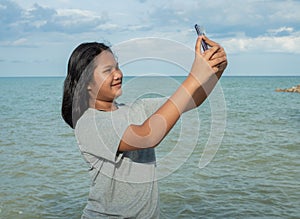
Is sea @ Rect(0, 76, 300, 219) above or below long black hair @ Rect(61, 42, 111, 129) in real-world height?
below

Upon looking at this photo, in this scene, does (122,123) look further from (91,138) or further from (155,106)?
(155,106)

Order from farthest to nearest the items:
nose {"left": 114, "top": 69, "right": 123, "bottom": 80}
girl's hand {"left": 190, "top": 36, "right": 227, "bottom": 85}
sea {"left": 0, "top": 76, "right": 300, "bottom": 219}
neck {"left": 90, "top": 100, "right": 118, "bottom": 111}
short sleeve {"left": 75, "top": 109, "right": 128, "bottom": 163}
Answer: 1. sea {"left": 0, "top": 76, "right": 300, "bottom": 219}
2. neck {"left": 90, "top": 100, "right": 118, "bottom": 111}
3. nose {"left": 114, "top": 69, "right": 123, "bottom": 80}
4. short sleeve {"left": 75, "top": 109, "right": 128, "bottom": 163}
5. girl's hand {"left": 190, "top": 36, "right": 227, "bottom": 85}

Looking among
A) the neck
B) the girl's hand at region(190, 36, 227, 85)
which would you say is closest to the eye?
the neck

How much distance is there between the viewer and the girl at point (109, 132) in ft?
5.92

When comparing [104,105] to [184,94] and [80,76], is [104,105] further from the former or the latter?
[184,94]

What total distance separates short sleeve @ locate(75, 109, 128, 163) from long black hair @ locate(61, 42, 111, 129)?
0.12 m

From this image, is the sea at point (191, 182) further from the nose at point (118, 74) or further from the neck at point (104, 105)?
the nose at point (118, 74)

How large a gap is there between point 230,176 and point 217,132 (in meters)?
6.28

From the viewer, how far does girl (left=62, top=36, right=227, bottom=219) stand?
181 cm

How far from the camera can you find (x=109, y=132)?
178 centimetres

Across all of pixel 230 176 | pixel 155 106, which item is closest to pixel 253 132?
pixel 230 176

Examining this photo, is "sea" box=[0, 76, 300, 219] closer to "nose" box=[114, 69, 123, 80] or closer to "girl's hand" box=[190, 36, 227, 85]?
"nose" box=[114, 69, 123, 80]

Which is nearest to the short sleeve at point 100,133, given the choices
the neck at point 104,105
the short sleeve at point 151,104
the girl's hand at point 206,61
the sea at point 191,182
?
the neck at point 104,105

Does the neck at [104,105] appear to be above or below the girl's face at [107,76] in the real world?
below
